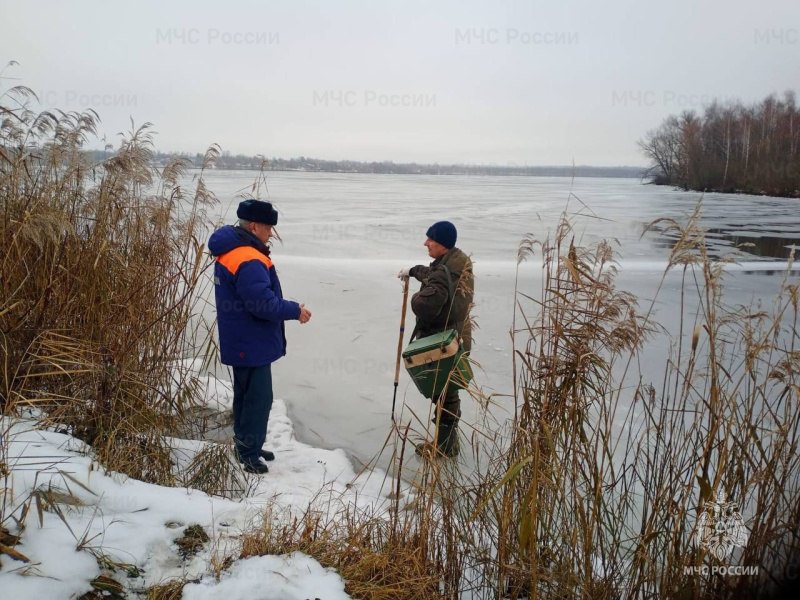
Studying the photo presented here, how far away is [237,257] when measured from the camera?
3.32 metres

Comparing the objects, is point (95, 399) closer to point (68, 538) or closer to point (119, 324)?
point (119, 324)

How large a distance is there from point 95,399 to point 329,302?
5244mm

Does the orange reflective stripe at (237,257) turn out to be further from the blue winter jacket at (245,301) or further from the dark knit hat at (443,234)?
the dark knit hat at (443,234)

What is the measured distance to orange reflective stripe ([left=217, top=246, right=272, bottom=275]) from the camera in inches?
130

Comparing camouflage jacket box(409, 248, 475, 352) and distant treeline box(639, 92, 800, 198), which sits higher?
distant treeline box(639, 92, 800, 198)

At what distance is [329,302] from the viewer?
8.13 meters

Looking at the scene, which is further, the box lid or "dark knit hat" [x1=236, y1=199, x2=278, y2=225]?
"dark knit hat" [x1=236, y1=199, x2=278, y2=225]

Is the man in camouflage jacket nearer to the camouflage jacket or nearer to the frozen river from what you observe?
the camouflage jacket

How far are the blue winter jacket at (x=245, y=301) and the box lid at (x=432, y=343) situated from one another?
0.77m

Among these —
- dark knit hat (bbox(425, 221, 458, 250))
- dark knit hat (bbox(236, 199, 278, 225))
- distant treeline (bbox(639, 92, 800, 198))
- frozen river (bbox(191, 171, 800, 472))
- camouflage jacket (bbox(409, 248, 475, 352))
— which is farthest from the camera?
distant treeline (bbox(639, 92, 800, 198))

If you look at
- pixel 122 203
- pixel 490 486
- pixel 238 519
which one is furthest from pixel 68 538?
pixel 122 203

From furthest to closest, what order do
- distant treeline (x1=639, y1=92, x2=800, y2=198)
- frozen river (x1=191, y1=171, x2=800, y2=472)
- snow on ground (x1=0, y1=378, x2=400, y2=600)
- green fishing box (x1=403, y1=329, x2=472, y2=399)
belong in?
distant treeline (x1=639, y1=92, x2=800, y2=198)
frozen river (x1=191, y1=171, x2=800, y2=472)
green fishing box (x1=403, y1=329, x2=472, y2=399)
snow on ground (x1=0, y1=378, x2=400, y2=600)

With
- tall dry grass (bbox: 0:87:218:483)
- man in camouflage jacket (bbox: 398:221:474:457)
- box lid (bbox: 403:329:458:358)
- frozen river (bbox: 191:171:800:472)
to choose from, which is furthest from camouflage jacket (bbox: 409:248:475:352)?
tall dry grass (bbox: 0:87:218:483)

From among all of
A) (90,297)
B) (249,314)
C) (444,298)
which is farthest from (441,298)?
(90,297)
